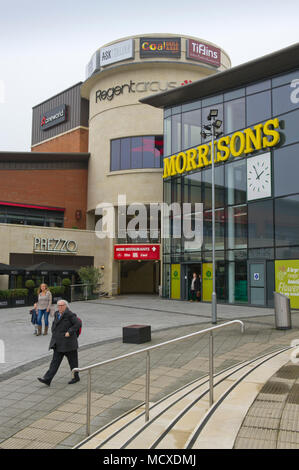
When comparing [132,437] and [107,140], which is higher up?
[107,140]

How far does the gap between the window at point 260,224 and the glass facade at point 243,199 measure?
0.19 ft

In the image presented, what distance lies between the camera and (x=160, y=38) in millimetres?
35875

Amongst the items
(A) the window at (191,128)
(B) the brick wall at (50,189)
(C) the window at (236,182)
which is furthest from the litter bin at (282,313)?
(B) the brick wall at (50,189)

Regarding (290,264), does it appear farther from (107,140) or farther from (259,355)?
(107,140)

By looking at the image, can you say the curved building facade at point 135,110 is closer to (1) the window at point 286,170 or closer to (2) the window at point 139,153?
(2) the window at point 139,153

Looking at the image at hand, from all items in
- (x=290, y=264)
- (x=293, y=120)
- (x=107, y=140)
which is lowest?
(x=290, y=264)

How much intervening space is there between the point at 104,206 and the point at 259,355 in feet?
89.3

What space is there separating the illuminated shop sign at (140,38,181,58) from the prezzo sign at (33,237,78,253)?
664 inches

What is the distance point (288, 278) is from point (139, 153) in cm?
1760

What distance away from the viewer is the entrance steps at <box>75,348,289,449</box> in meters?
5.45

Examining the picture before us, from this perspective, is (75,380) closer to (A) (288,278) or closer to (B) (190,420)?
(B) (190,420)

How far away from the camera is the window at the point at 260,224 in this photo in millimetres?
24578
